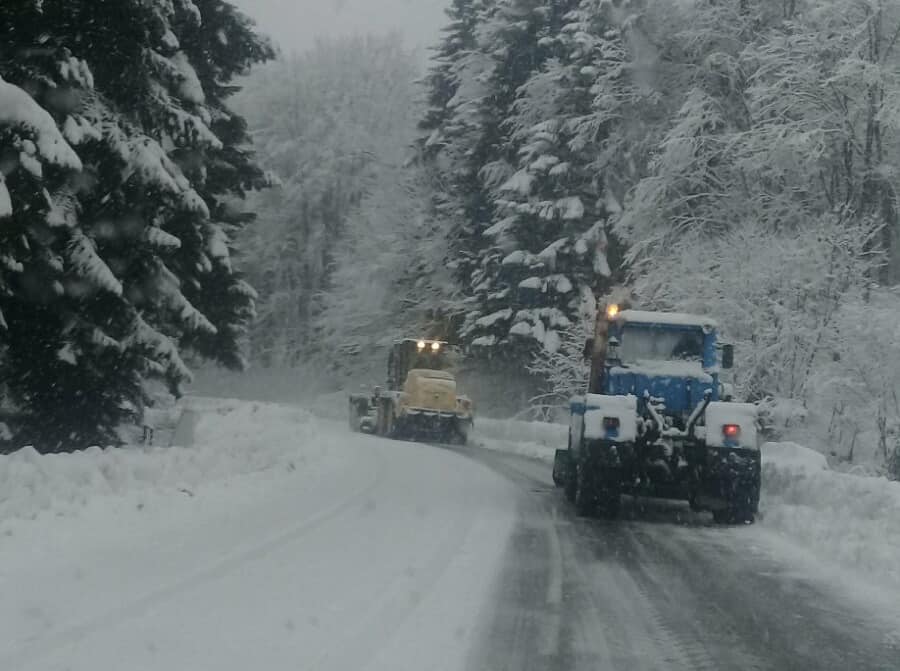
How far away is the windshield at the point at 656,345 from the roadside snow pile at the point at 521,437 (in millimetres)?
10305

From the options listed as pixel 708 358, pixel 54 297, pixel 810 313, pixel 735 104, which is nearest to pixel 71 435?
pixel 54 297

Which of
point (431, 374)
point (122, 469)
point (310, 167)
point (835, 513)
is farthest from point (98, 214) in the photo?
point (310, 167)

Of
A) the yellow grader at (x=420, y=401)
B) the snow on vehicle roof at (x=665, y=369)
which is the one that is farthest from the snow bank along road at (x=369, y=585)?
the yellow grader at (x=420, y=401)

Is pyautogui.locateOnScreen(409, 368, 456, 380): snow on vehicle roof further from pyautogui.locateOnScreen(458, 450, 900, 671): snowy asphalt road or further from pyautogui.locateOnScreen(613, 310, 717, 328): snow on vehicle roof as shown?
pyautogui.locateOnScreen(458, 450, 900, 671): snowy asphalt road

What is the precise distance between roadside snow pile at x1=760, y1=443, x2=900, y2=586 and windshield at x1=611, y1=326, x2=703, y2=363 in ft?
6.95

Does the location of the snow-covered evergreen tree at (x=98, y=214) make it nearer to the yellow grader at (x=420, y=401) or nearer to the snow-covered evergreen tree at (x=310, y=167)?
the yellow grader at (x=420, y=401)

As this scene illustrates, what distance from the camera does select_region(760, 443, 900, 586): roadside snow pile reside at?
396 inches

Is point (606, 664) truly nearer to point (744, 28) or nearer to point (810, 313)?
point (810, 313)

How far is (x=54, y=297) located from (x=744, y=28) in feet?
63.6

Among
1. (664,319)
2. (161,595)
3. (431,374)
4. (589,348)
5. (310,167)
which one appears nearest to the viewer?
(161,595)

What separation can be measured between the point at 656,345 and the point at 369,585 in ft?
26.6

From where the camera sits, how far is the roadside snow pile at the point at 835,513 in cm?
1005

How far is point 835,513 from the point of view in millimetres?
11930

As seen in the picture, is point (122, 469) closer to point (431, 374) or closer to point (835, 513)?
point (835, 513)
